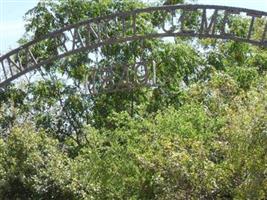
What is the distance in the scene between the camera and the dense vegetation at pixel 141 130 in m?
14.3

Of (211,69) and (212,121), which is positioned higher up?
(212,121)

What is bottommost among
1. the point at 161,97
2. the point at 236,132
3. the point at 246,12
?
→ the point at 161,97

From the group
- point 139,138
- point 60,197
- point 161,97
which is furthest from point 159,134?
point 161,97

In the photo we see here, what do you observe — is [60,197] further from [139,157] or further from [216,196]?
[216,196]

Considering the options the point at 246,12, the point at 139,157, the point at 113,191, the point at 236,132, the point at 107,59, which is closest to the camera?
the point at 246,12

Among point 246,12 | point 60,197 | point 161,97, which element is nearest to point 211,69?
point 161,97

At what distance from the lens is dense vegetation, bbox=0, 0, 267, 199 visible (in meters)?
14.3

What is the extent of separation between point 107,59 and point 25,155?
6.04 metres

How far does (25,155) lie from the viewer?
1666 centimetres

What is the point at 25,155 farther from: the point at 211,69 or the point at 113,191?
the point at 211,69

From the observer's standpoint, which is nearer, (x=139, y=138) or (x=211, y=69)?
(x=139, y=138)

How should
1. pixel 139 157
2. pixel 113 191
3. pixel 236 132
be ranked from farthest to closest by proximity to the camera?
pixel 113 191 < pixel 139 157 < pixel 236 132

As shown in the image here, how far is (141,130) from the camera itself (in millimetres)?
16812

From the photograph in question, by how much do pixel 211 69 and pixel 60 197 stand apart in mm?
7830
